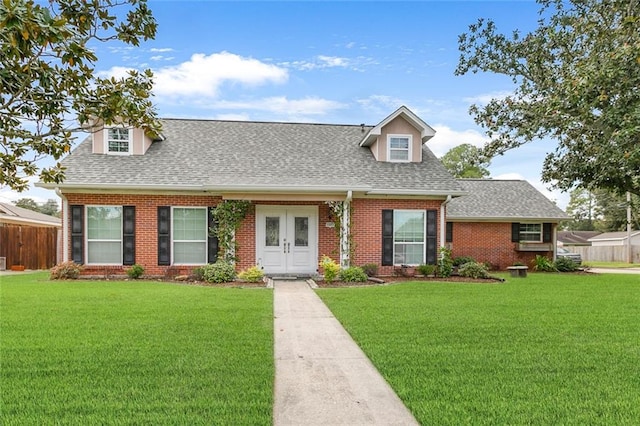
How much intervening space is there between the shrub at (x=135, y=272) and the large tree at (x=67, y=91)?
30.4 feet

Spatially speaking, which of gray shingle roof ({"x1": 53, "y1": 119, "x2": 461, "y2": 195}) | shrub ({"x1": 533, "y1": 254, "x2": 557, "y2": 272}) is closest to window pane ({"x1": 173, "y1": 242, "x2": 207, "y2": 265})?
gray shingle roof ({"x1": 53, "y1": 119, "x2": 461, "y2": 195})

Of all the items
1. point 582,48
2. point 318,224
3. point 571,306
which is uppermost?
point 582,48

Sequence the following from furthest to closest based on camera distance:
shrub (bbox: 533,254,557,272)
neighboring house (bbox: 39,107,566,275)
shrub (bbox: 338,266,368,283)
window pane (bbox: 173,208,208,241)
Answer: shrub (bbox: 533,254,557,272), window pane (bbox: 173,208,208,241), neighboring house (bbox: 39,107,566,275), shrub (bbox: 338,266,368,283)

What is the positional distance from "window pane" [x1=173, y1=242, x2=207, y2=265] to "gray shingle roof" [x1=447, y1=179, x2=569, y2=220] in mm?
10961

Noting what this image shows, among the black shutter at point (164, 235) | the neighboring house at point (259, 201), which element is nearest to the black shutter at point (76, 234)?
A: the neighboring house at point (259, 201)

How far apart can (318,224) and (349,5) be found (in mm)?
6788

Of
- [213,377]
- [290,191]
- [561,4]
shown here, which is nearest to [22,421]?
[213,377]

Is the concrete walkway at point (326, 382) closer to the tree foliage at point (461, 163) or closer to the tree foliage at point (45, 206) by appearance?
the tree foliage at point (461, 163)

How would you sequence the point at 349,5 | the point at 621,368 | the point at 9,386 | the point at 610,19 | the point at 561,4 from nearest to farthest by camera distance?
the point at 9,386
the point at 621,368
the point at 610,19
the point at 349,5
the point at 561,4

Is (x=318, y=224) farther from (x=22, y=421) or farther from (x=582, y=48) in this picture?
(x=22, y=421)

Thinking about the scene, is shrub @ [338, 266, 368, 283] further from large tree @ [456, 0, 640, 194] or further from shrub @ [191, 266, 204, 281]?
large tree @ [456, 0, 640, 194]

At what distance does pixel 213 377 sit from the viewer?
172 inches

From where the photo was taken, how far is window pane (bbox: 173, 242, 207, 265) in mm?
14066

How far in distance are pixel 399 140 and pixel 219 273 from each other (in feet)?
26.9
